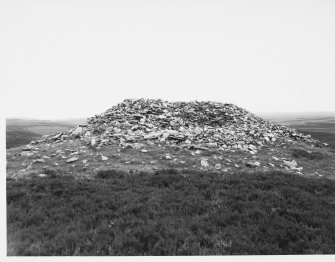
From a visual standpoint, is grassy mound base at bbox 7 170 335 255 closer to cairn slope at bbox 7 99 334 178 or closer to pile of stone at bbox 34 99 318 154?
cairn slope at bbox 7 99 334 178

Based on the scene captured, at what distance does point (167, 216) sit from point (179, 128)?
36.9ft

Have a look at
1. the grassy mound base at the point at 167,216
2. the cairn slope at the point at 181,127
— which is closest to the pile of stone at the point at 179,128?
the cairn slope at the point at 181,127

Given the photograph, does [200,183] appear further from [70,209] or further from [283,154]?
[283,154]

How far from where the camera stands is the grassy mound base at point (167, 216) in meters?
6.72

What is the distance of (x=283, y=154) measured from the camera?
16156mm

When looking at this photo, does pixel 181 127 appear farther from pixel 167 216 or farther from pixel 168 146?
pixel 167 216

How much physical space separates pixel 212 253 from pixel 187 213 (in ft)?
5.61

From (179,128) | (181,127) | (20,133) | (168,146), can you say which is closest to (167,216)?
(168,146)

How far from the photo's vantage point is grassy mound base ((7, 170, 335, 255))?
265 inches

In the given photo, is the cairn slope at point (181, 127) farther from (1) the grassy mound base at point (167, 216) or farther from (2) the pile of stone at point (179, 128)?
(1) the grassy mound base at point (167, 216)

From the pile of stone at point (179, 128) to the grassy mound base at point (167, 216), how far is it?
16.8 feet

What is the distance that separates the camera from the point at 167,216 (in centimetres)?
787

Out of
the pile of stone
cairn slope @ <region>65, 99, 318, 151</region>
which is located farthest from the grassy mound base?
cairn slope @ <region>65, 99, 318, 151</region>
